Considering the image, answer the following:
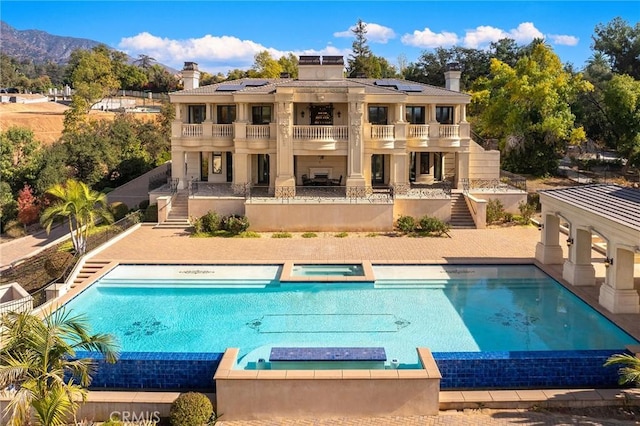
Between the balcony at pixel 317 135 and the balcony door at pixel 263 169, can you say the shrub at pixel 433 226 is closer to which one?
the balcony at pixel 317 135

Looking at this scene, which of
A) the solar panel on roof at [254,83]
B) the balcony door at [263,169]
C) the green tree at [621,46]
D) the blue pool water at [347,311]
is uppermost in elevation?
the green tree at [621,46]

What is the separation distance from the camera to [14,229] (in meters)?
36.7

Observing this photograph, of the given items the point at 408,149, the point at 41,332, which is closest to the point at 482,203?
the point at 408,149

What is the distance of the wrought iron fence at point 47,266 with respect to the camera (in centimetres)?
2377

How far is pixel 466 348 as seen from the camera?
55.4 ft

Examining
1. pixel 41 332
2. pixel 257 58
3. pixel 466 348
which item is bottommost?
pixel 466 348

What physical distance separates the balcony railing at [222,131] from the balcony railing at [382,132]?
9.00 m

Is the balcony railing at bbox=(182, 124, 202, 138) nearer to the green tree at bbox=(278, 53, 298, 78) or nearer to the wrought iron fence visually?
the wrought iron fence

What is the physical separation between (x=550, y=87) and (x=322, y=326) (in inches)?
1232

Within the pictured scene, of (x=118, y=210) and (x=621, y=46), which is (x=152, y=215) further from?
(x=621, y=46)

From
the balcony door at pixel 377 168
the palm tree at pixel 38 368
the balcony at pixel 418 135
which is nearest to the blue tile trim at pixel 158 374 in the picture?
the palm tree at pixel 38 368

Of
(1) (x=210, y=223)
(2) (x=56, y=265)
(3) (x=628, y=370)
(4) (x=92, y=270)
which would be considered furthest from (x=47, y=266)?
(3) (x=628, y=370)

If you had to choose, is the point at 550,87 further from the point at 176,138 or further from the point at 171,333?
the point at 171,333

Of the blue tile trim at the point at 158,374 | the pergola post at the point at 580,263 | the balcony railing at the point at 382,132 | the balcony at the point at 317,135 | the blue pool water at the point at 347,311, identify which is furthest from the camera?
the balcony railing at the point at 382,132
